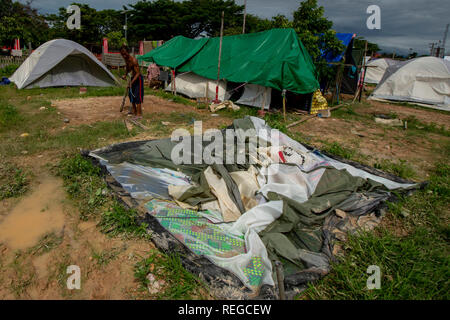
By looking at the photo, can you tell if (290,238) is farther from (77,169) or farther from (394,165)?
(394,165)

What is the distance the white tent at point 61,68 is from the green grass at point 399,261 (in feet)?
36.5

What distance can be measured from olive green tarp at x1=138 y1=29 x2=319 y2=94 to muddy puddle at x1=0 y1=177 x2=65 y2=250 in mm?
5945

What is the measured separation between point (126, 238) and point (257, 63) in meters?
6.91

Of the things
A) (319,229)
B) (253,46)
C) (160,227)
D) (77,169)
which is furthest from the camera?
(253,46)

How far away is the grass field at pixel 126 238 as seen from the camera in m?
1.89

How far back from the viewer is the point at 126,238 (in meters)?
2.35

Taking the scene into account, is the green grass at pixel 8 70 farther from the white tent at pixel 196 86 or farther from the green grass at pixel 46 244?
the green grass at pixel 46 244

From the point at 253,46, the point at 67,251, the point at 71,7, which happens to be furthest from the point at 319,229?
the point at 71,7

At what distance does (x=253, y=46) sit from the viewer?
8.55 metres

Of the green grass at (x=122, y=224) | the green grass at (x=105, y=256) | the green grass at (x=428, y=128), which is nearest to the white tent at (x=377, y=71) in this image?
the green grass at (x=428, y=128)

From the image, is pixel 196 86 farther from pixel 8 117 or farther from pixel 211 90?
pixel 8 117

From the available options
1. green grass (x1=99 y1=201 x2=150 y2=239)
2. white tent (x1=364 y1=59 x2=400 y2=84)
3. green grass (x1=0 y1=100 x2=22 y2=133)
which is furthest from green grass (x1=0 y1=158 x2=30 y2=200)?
white tent (x1=364 y1=59 x2=400 y2=84)

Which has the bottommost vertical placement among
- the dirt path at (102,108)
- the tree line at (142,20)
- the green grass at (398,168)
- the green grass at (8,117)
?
the green grass at (398,168)
